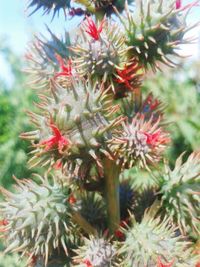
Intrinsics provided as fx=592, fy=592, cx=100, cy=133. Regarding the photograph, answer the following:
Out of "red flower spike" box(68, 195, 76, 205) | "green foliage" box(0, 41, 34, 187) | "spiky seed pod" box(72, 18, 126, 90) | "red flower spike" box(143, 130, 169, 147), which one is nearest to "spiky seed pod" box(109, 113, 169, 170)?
"red flower spike" box(143, 130, 169, 147)

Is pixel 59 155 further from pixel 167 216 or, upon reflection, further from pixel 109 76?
pixel 167 216

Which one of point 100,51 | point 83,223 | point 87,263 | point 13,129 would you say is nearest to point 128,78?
point 100,51

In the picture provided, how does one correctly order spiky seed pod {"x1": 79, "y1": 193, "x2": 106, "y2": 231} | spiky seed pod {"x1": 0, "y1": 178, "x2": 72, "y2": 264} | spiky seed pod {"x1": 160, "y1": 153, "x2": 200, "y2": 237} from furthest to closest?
1. spiky seed pod {"x1": 79, "y1": 193, "x2": 106, "y2": 231}
2. spiky seed pod {"x1": 160, "y1": 153, "x2": 200, "y2": 237}
3. spiky seed pod {"x1": 0, "y1": 178, "x2": 72, "y2": 264}

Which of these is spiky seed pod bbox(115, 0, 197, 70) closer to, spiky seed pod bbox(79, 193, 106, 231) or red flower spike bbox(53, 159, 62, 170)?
red flower spike bbox(53, 159, 62, 170)

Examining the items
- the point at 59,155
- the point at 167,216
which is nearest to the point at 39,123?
the point at 59,155

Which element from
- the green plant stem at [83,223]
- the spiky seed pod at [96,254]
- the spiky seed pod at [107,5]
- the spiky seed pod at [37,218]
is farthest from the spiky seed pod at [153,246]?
the spiky seed pod at [107,5]

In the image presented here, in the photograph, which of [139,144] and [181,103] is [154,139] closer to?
[139,144]

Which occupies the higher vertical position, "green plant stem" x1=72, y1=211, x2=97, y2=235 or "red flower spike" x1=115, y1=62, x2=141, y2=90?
"red flower spike" x1=115, y1=62, x2=141, y2=90
